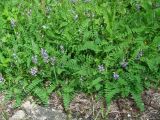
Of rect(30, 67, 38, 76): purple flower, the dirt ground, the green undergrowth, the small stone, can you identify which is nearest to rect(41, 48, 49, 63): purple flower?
the green undergrowth

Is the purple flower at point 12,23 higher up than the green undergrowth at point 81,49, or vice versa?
the purple flower at point 12,23

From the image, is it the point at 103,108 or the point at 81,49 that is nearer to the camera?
the point at 103,108

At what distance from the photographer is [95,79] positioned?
14.6 ft

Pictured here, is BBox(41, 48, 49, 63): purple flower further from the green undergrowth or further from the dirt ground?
the dirt ground

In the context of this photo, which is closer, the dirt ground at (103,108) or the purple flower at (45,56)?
the dirt ground at (103,108)

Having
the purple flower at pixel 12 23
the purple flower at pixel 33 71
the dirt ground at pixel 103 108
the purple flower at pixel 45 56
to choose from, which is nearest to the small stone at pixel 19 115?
the dirt ground at pixel 103 108

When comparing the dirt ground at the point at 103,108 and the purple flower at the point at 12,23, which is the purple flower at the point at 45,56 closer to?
the dirt ground at the point at 103,108

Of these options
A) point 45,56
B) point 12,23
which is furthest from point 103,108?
point 12,23

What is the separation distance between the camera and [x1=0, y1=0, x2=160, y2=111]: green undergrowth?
4.52 metres

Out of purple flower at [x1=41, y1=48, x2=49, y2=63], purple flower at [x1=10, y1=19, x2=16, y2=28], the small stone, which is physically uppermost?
purple flower at [x1=10, y1=19, x2=16, y2=28]

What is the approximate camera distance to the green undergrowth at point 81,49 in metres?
4.52

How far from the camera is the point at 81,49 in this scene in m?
4.73

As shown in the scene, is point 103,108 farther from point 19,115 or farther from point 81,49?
point 19,115

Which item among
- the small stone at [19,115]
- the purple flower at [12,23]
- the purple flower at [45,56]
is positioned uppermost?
the purple flower at [12,23]
